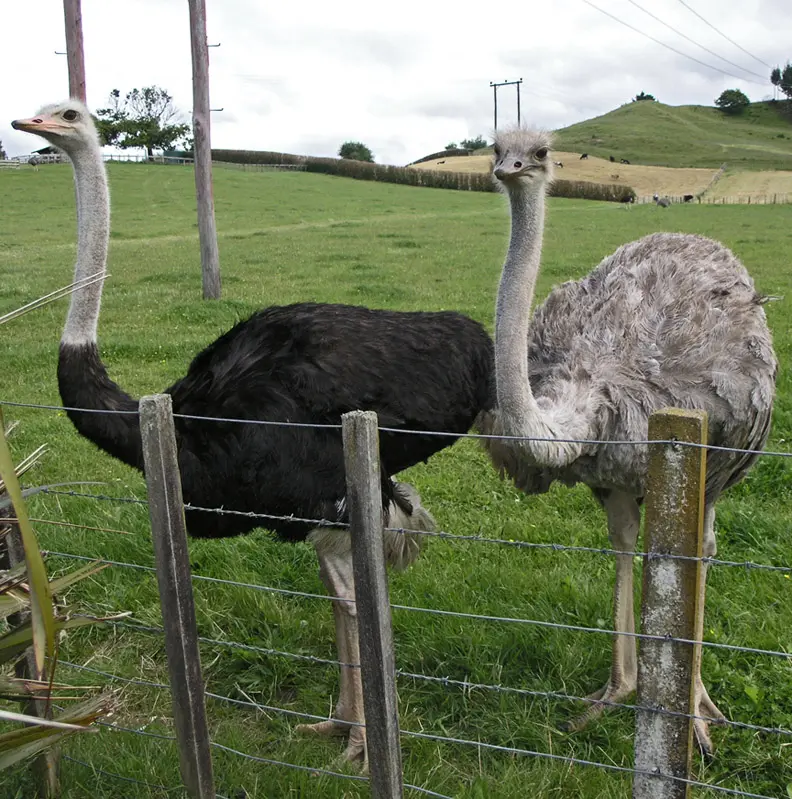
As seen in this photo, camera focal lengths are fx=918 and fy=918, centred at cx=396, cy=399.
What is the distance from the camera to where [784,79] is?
89.5 metres

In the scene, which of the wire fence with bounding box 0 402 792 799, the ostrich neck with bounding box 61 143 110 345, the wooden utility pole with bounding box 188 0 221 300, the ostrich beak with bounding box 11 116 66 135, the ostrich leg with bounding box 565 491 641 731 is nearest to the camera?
the wire fence with bounding box 0 402 792 799

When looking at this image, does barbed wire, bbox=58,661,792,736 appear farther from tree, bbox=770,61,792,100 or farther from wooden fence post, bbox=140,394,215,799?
tree, bbox=770,61,792,100

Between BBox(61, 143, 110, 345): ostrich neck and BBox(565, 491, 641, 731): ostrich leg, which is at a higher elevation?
BBox(61, 143, 110, 345): ostrich neck

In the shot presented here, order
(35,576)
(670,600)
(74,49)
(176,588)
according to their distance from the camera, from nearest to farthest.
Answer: (35,576) < (670,600) < (176,588) < (74,49)

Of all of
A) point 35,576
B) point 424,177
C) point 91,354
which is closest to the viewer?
point 35,576

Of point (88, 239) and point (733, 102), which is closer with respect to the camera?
point (88, 239)

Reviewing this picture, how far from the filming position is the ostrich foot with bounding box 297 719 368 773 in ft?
9.81

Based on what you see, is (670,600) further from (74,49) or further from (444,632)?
(74,49)

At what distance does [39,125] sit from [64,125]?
0.10 metres

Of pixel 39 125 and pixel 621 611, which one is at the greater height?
pixel 39 125

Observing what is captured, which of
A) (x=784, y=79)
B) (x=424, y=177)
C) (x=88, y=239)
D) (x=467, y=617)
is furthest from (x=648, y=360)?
(x=784, y=79)

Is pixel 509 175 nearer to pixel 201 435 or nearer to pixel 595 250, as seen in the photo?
pixel 201 435

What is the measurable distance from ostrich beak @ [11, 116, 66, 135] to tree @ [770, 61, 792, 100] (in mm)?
98277

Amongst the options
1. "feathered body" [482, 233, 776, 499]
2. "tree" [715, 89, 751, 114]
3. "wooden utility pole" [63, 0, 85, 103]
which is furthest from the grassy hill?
"feathered body" [482, 233, 776, 499]
